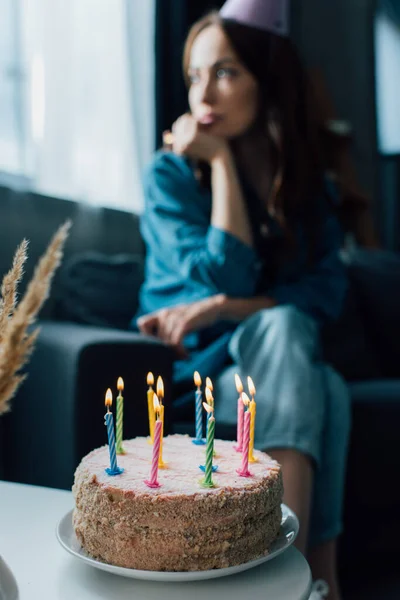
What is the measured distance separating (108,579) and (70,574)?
3 cm

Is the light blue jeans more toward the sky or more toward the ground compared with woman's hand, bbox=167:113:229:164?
more toward the ground

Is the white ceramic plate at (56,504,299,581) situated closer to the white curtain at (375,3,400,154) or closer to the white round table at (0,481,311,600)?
the white round table at (0,481,311,600)

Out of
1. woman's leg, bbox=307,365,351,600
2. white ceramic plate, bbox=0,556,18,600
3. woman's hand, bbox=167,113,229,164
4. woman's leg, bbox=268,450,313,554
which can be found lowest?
woman's leg, bbox=307,365,351,600

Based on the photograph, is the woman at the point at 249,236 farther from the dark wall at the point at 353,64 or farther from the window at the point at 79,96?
the dark wall at the point at 353,64

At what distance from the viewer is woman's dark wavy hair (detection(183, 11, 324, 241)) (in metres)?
1.59

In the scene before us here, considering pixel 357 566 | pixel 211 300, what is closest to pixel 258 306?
pixel 211 300

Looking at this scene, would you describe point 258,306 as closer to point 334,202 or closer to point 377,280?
point 334,202

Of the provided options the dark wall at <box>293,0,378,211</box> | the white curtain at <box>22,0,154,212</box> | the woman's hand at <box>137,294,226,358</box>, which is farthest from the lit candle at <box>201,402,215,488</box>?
the dark wall at <box>293,0,378,211</box>

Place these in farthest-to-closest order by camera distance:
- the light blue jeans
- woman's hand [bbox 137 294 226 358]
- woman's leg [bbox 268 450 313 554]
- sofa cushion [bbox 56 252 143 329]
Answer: sofa cushion [bbox 56 252 143 329], woman's hand [bbox 137 294 226 358], the light blue jeans, woman's leg [bbox 268 450 313 554]

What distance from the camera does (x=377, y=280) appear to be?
216 centimetres

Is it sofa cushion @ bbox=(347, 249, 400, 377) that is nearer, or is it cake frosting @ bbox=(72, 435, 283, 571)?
cake frosting @ bbox=(72, 435, 283, 571)

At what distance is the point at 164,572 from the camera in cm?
55

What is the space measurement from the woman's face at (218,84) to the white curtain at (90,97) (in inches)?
21.7

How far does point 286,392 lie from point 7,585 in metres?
0.73
